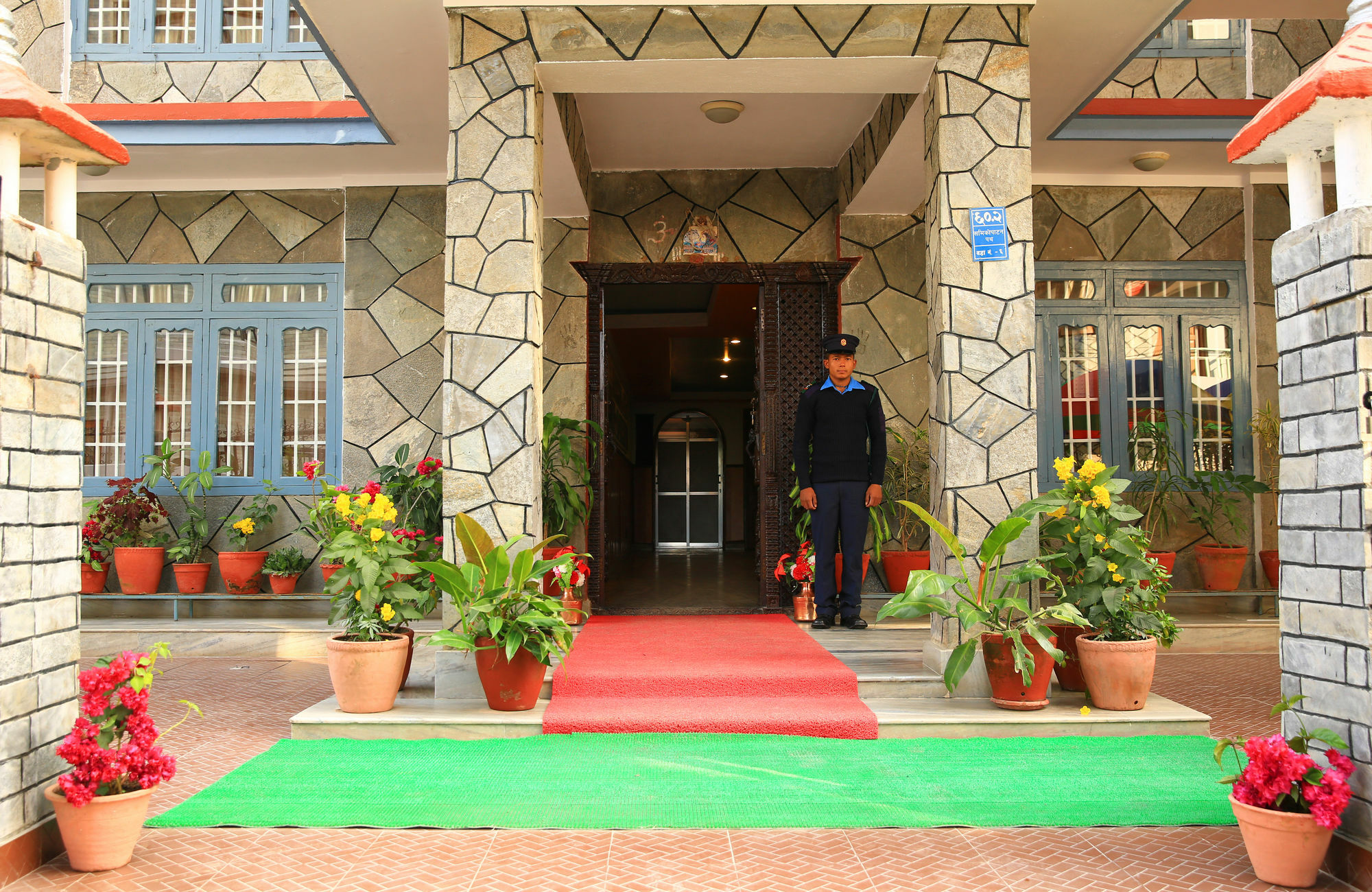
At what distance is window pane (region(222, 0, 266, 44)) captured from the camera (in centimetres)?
695

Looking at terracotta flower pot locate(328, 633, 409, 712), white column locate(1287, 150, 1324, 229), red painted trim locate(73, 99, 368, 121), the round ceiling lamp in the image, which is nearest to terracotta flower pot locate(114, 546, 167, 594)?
red painted trim locate(73, 99, 368, 121)

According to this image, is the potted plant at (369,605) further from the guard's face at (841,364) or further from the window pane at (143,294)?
the window pane at (143,294)

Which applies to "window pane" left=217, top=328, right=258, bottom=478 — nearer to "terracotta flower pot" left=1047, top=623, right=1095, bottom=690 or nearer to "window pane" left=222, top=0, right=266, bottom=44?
"window pane" left=222, top=0, right=266, bottom=44

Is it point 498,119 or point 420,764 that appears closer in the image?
point 420,764

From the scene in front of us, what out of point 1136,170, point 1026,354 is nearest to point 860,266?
point 1136,170

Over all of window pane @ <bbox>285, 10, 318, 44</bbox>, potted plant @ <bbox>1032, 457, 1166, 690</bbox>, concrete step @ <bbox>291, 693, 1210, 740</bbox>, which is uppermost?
window pane @ <bbox>285, 10, 318, 44</bbox>

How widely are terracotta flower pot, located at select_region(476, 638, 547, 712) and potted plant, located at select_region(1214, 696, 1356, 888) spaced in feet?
8.63

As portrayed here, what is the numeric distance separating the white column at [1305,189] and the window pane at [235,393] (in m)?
6.51

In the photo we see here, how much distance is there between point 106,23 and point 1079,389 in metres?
7.61

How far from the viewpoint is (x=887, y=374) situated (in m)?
7.00

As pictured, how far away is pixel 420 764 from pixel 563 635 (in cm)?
76

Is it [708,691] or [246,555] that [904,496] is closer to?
[708,691]

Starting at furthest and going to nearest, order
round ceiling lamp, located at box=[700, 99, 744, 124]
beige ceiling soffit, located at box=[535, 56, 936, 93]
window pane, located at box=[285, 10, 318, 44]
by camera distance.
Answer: window pane, located at box=[285, 10, 318, 44]
round ceiling lamp, located at box=[700, 99, 744, 124]
beige ceiling soffit, located at box=[535, 56, 936, 93]

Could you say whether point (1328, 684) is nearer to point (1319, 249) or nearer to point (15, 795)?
point (1319, 249)
